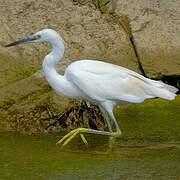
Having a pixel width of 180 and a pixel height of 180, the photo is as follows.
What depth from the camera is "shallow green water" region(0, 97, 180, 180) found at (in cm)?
693

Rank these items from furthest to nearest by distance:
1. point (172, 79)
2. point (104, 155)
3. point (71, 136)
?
point (172, 79), point (71, 136), point (104, 155)

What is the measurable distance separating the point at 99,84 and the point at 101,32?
122 inches

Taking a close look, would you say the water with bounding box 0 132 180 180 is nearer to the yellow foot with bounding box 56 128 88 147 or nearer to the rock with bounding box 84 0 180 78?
the yellow foot with bounding box 56 128 88 147

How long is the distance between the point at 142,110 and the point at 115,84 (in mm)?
1481

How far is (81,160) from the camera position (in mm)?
7480

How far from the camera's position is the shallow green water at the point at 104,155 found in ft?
22.7

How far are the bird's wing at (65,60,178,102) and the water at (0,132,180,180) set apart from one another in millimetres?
560

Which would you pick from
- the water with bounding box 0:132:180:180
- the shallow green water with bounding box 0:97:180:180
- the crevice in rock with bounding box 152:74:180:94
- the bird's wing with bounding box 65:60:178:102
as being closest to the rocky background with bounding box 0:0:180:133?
the crevice in rock with bounding box 152:74:180:94

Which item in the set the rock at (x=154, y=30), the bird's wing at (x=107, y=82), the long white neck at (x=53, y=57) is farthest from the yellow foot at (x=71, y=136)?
the rock at (x=154, y=30)

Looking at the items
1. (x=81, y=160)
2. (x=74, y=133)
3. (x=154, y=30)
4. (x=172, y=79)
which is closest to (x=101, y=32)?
(x=154, y=30)

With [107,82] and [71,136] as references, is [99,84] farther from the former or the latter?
[71,136]

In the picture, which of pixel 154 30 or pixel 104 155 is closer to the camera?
pixel 104 155

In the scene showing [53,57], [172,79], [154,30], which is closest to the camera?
[53,57]

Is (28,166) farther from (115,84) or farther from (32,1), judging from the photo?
(32,1)
